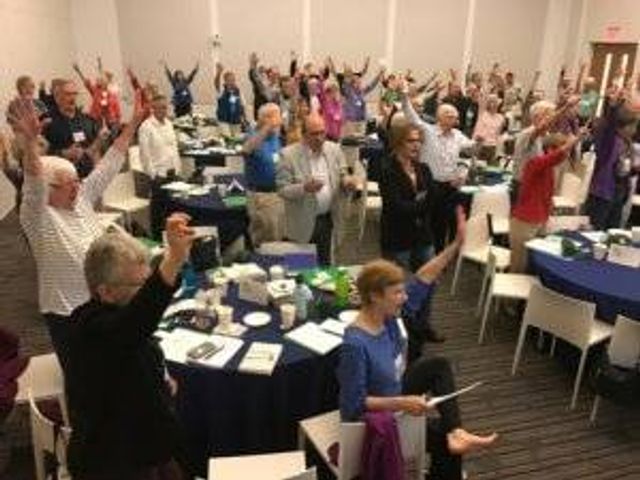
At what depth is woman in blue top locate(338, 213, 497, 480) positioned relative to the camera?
9.39 feet

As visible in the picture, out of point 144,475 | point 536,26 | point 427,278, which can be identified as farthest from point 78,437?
point 536,26

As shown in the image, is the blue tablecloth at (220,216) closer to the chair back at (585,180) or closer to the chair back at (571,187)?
the chair back at (585,180)

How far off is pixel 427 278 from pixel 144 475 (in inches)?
77.7

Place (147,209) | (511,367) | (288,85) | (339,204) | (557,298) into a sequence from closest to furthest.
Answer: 1. (557,298)
2. (511,367)
3. (339,204)
4. (147,209)
5. (288,85)

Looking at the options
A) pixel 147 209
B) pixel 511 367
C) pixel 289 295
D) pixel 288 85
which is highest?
pixel 288 85

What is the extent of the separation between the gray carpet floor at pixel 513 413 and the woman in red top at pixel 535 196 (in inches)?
32.6

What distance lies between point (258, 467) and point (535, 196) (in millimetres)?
3573

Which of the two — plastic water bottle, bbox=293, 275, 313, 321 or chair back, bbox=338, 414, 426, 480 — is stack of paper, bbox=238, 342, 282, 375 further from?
chair back, bbox=338, 414, 426, 480

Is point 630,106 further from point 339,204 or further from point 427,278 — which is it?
point 427,278

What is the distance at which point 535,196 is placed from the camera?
5391mm

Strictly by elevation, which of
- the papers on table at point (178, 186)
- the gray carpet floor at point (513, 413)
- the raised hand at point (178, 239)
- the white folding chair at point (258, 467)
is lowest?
the gray carpet floor at point (513, 413)

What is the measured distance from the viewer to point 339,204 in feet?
18.1

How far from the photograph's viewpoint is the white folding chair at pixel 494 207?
6453 millimetres

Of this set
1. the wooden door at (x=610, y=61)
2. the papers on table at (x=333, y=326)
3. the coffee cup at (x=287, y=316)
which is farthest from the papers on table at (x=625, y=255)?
the wooden door at (x=610, y=61)
